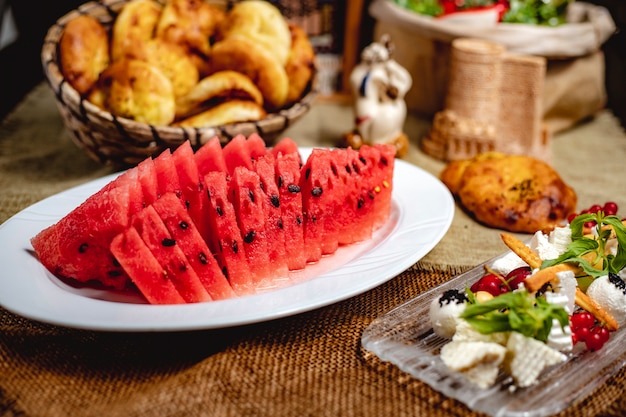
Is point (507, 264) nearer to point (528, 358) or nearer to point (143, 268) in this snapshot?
point (528, 358)

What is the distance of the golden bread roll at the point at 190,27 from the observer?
217 centimetres

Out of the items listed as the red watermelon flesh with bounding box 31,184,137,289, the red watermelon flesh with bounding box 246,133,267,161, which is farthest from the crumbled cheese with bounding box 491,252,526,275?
the red watermelon flesh with bounding box 31,184,137,289

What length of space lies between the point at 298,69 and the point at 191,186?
3.10 ft

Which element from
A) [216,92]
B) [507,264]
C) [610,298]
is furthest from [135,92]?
[610,298]

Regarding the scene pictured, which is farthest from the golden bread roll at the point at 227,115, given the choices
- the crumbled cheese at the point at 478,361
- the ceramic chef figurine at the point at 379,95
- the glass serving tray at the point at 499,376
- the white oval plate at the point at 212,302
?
the crumbled cheese at the point at 478,361

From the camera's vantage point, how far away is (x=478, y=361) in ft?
3.60

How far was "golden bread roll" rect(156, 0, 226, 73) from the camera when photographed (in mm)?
2174

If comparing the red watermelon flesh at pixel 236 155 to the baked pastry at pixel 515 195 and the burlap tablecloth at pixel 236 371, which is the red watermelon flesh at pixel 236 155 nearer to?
the burlap tablecloth at pixel 236 371

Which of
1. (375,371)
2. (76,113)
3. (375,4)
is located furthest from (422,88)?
(375,371)

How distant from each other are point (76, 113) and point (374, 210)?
979 mm

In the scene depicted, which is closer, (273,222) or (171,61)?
(273,222)

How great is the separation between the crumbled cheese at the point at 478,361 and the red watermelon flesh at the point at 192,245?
0.50m

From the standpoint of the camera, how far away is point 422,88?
9.91 feet

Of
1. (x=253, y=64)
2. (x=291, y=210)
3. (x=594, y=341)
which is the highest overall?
(x=253, y=64)
